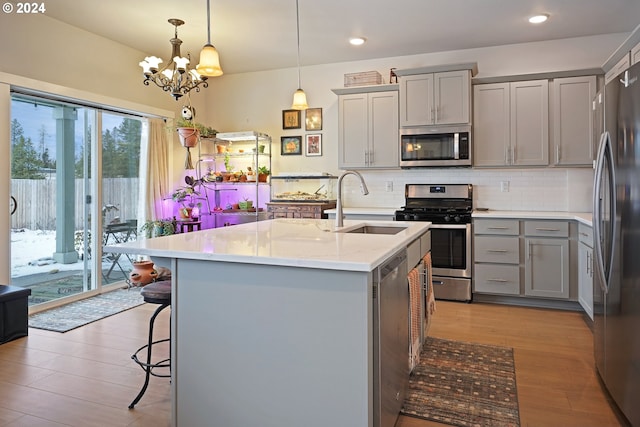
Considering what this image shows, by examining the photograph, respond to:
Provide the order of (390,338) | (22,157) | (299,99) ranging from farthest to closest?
(22,157) → (299,99) → (390,338)

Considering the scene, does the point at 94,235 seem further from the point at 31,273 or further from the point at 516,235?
the point at 516,235

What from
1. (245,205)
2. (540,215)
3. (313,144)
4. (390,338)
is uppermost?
(313,144)

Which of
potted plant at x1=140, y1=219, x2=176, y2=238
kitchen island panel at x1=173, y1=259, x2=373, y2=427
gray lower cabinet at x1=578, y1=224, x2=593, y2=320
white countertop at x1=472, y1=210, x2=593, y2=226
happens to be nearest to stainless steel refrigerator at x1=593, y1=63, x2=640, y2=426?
gray lower cabinet at x1=578, y1=224, x2=593, y2=320

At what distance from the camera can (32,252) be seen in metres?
4.20

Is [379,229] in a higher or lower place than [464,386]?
higher

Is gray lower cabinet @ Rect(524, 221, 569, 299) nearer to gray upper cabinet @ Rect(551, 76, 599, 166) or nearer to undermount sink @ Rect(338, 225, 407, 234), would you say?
gray upper cabinet @ Rect(551, 76, 599, 166)

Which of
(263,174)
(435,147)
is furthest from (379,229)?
(263,174)

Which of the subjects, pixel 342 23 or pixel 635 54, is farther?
pixel 342 23

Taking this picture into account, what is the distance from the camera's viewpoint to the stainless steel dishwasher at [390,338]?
5.67 feet

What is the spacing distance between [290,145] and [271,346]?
14.1ft

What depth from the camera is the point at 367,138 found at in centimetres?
510

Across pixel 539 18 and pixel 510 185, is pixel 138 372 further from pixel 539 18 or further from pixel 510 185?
pixel 539 18

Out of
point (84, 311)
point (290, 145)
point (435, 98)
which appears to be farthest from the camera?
point (290, 145)

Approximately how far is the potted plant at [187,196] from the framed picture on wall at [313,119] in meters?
1.62
